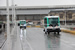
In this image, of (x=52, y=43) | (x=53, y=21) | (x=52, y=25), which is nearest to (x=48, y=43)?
(x=52, y=43)

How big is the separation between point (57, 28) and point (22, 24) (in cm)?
3395

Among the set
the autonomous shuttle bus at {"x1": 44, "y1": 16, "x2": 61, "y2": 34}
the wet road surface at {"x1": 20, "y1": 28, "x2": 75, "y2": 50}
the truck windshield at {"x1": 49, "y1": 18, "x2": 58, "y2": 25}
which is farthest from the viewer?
the truck windshield at {"x1": 49, "y1": 18, "x2": 58, "y2": 25}

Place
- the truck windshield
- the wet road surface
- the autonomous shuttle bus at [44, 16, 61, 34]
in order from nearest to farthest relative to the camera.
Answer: the wet road surface → the autonomous shuttle bus at [44, 16, 61, 34] → the truck windshield

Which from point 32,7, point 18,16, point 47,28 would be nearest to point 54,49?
point 47,28

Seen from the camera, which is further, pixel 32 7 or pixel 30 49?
pixel 32 7

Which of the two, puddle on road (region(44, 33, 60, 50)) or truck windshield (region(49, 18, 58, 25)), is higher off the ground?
truck windshield (region(49, 18, 58, 25))

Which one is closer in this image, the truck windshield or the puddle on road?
the puddle on road

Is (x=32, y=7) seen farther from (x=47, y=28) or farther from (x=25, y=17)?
(x=47, y=28)

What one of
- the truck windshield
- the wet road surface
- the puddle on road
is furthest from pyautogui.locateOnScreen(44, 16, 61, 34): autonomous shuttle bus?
the puddle on road

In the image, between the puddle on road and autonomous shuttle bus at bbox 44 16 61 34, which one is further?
autonomous shuttle bus at bbox 44 16 61 34

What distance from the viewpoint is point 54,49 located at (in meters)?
15.1

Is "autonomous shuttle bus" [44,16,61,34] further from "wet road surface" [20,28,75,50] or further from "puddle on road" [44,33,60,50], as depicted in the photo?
"puddle on road" [44,33,60,50]

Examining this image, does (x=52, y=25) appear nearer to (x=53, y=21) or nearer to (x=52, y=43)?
(x=53, y=21)

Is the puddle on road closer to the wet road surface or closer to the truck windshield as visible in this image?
the wet road surface
